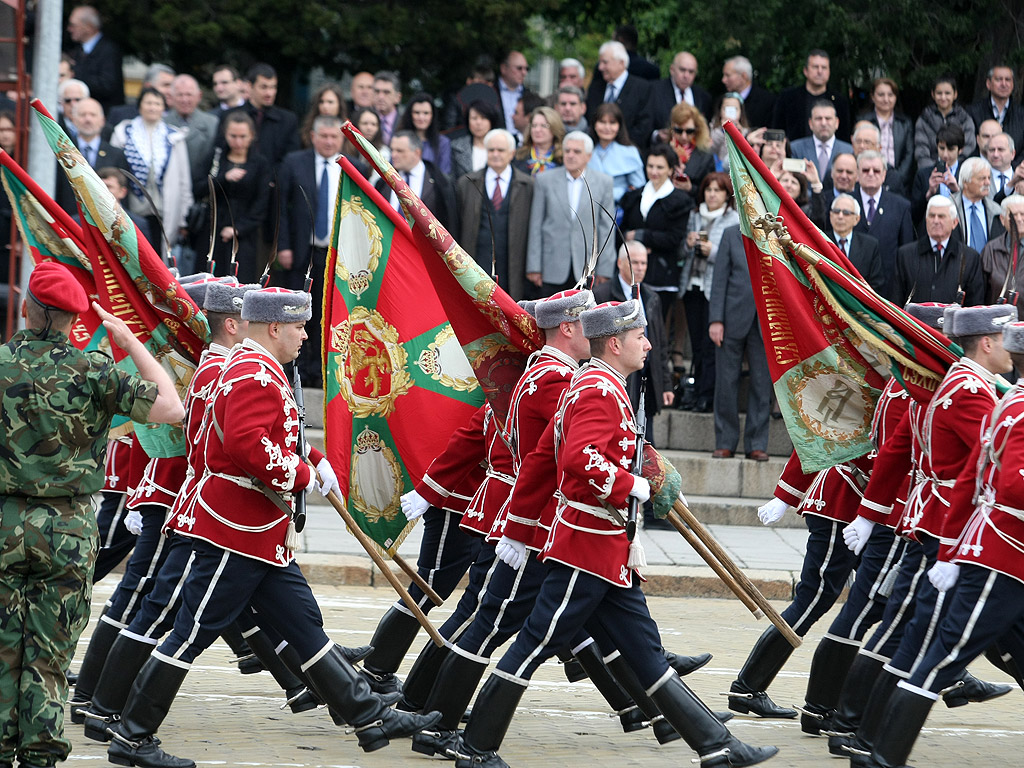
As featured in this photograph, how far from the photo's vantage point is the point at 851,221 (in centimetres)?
1227

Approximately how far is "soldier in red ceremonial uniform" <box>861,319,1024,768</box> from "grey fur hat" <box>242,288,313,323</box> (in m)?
2.81

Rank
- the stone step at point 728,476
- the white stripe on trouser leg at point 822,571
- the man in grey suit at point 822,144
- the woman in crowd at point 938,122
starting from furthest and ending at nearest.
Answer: the woman in crowd at point 938,122 < the man in grey suit at point 822,144 < the stone step at point 728,476 < the white stripe on trouser leg at point 822,571

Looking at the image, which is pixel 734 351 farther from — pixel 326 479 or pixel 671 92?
pixel 326 479

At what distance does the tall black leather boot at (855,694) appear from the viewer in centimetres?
→ 718

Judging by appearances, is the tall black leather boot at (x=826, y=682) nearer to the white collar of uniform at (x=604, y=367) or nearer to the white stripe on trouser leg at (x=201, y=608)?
the white collar of uniform at (x=604, y=367)

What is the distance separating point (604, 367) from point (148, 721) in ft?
7.55

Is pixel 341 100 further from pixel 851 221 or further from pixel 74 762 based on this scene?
pixel 74 762

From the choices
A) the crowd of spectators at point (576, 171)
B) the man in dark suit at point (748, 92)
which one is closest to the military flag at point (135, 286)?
the crowd of spectators at point (576, 171)

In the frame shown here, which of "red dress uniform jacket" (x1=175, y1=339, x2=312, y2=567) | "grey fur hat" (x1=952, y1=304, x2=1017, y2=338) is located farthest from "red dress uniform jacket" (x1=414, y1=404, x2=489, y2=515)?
"grey fur hat" (x1=952, y1=304, x2=1017, y2=338)

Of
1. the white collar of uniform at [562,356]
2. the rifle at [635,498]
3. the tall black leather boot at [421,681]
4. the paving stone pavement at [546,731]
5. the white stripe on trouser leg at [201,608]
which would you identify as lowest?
the paving stone pavement at [546,731]

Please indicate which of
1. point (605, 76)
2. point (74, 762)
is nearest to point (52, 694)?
point (74, 762)

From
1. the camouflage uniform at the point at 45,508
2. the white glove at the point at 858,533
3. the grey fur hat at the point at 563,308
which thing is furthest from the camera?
the white glove at the point at 858,533

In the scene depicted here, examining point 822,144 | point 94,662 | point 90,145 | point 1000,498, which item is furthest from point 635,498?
point 822,144

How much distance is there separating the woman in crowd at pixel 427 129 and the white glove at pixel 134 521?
624 cm
